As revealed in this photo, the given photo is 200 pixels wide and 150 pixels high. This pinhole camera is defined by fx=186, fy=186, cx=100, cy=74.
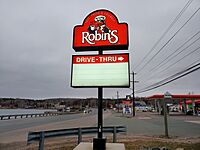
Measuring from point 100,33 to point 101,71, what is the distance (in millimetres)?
1603

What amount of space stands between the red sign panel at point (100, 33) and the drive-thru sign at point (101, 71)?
1.50ft

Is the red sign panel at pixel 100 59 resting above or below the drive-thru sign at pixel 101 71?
above

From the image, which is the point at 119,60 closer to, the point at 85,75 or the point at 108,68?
the point at 108,68

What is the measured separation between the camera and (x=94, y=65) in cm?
725

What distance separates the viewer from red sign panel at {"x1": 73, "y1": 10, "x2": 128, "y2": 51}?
293 inches

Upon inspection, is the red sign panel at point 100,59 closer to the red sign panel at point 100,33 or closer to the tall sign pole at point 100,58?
the tall sign pole at point 100,58

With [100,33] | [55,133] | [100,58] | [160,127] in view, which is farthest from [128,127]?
[100,33]

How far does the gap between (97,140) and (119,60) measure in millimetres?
3140

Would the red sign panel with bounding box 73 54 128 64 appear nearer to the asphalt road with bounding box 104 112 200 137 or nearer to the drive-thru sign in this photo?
the drive-thru sign

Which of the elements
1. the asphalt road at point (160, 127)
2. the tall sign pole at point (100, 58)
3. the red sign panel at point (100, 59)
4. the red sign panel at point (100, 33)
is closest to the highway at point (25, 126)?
the asphalt road at point (160, 127)

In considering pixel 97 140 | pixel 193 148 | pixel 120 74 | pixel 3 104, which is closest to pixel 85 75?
pixel 120 74

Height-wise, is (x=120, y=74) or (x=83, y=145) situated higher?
(x=120, y=74)

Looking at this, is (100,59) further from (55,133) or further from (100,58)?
(55,133)

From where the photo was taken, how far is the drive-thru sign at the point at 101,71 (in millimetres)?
7074
